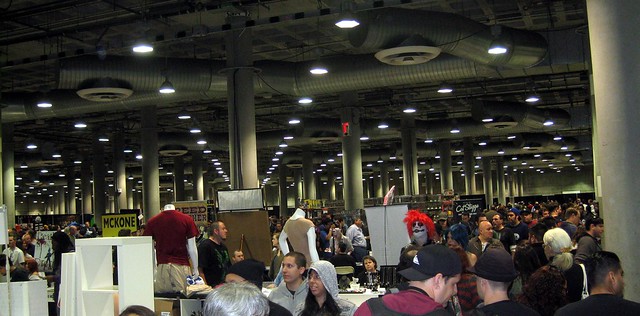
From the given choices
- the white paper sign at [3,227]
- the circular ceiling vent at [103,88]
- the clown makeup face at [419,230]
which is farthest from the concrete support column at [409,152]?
the white paper sign at [3,227]

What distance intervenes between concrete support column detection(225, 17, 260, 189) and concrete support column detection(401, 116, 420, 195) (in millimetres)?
14923

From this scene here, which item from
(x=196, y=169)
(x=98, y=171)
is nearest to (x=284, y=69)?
(x=98, y=171)

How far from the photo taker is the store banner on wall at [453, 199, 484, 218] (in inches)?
772

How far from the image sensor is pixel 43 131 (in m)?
32.6

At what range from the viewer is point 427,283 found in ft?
11.1

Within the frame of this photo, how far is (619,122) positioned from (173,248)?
502 cm

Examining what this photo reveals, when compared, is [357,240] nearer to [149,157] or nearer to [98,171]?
[149,157]

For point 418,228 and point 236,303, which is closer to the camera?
point 236,303

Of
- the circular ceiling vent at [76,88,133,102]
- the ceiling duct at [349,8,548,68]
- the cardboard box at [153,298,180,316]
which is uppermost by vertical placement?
the ceiling duct at [349,8,548,68]

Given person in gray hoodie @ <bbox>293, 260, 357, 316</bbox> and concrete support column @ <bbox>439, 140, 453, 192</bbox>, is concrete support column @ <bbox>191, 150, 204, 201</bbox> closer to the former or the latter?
concrete support column @ <bbox>439, 140, 453, 192</bbox>

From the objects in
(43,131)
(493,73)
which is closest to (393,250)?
(493,73)

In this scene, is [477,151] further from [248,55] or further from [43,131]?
[248,55]

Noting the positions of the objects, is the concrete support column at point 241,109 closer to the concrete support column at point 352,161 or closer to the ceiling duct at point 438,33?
the ceiling duct at point 438,33

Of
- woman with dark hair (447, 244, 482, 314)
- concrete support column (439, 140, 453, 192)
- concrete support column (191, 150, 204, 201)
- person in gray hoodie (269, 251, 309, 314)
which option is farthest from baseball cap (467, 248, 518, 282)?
concrete support column (191, 150, 204, 201)
